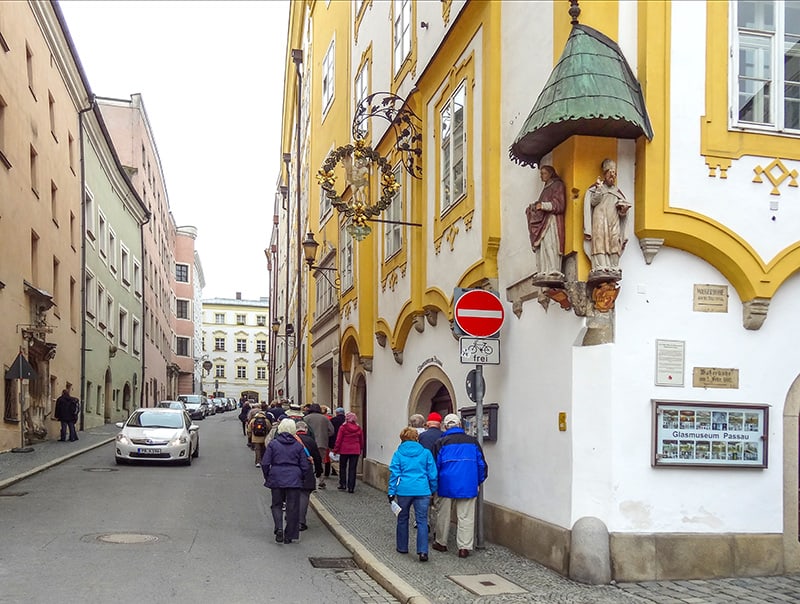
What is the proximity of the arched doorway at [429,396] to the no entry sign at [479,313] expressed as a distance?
4038mm

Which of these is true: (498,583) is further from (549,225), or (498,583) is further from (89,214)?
(89,214)

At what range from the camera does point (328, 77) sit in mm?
29344

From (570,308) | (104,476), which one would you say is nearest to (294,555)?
(570,308)

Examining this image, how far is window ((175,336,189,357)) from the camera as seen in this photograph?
82125 millimetres

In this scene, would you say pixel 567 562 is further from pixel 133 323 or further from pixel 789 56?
pixel 133 323

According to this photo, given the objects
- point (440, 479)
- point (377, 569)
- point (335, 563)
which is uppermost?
point (440, 479)

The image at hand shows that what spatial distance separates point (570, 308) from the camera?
9.66 meters

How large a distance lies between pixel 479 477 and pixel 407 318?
5.74 m

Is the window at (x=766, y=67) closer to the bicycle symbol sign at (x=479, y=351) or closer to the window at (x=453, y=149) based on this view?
the bicycle symbol sign at (x=479, y=351)

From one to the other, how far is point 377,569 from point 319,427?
8.56 metres

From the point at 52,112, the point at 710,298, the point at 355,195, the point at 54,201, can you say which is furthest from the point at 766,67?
the point at 52,112

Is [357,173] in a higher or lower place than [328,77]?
lower

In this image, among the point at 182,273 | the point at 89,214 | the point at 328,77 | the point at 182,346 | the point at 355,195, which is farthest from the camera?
the point at 182,273

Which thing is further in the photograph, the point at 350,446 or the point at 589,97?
the point at 350,446
